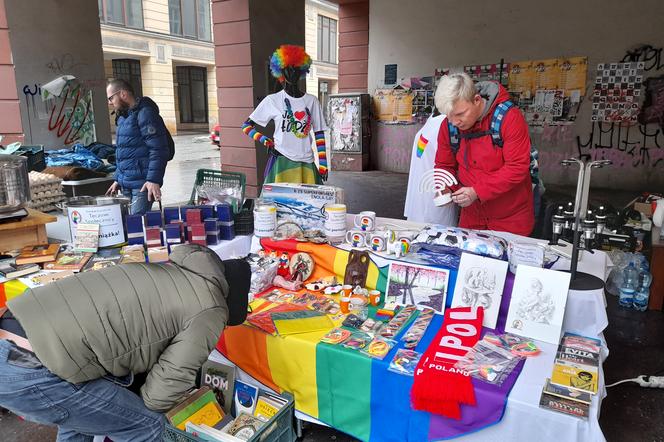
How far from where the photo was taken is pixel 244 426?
185 cm

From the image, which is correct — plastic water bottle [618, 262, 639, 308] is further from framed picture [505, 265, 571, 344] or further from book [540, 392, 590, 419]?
book [540, 392, 590, 419]

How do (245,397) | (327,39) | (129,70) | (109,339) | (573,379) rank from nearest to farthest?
(109,339) → (573,379) → (245,397) → (129,70) → (327,39)

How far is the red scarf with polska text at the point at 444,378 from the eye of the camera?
62.8 inches

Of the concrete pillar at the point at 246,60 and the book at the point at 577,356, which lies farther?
the concrete pillar at the point at 246,60

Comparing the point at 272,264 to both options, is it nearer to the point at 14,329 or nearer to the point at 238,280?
the point at 238,280

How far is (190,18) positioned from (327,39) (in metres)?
8.08

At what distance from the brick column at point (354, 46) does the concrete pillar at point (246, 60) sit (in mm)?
5273

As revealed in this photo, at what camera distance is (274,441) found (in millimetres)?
1769

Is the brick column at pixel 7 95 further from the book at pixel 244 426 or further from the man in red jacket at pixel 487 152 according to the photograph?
the man in red jacket at pixel 487 152

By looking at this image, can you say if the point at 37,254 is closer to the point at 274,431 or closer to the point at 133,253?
the point at 133,253

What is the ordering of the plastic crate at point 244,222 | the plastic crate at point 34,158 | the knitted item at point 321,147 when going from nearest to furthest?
the plastic crate at point 244,222
the plastic crate at point 34,158
the knitted item at point 321,147

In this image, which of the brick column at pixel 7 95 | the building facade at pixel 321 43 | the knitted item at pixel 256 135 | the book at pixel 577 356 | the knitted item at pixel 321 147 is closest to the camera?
the book at pixel 577 356

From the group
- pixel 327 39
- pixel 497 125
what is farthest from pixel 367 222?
pixel 327 39

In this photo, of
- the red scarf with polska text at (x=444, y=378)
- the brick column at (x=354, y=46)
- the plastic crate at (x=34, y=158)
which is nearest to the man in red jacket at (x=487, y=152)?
the red scarf with polska text at (x=444, y=378)
